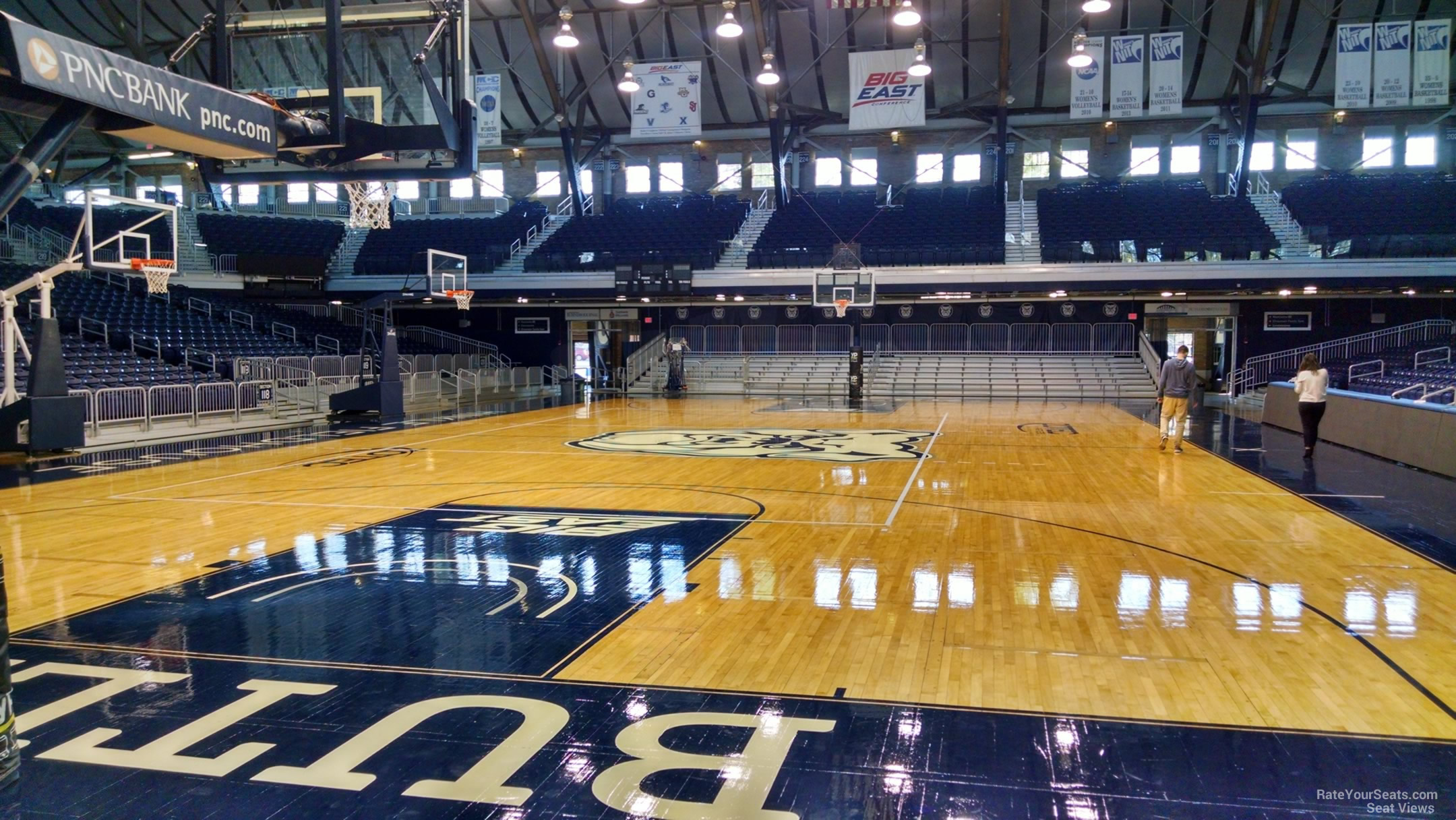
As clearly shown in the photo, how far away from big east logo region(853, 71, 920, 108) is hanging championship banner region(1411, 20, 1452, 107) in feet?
41.4

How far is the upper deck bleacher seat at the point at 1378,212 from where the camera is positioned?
83.5 ft

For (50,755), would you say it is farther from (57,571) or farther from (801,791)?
(57,571)

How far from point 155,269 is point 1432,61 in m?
30.0

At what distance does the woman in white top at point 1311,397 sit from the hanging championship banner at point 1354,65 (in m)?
15.0

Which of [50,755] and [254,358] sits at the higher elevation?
[254,358]

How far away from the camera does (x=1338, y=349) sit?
28.2 metres

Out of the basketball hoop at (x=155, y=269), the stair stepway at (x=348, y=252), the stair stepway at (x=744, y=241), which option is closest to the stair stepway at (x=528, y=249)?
the stair stepway at (x=348, y=252)

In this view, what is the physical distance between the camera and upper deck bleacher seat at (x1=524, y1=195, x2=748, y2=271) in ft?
99.9

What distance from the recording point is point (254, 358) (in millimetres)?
21469

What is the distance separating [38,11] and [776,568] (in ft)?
98.6

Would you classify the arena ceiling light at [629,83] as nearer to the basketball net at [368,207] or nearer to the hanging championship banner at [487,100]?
the hanging championship banner at [487,100]

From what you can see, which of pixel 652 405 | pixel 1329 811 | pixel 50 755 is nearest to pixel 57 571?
pixel 50 755

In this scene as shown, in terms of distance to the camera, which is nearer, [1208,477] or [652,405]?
[1208,477]

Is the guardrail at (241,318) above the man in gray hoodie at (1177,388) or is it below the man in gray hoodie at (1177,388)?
above
